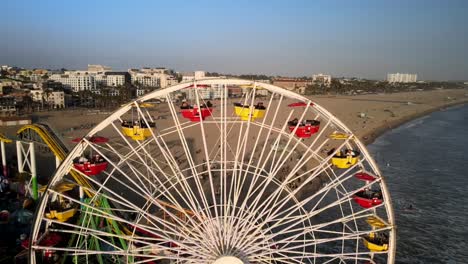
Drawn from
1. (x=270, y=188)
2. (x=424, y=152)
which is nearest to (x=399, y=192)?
(x=270, y=188)

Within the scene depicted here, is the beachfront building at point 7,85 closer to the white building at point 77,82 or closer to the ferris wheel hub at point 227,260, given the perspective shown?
the white building at point 77,82

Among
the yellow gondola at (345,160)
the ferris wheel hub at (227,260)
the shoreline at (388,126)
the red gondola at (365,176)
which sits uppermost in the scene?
the yellow gondola at (345,160)

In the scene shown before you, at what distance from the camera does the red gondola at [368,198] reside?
31.9 ft

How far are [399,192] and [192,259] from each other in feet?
71.0

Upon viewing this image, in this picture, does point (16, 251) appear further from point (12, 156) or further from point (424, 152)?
point (424, 152)

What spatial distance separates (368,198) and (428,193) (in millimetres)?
19333

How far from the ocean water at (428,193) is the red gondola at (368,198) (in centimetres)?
838

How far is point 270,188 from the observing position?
2358 centimetres

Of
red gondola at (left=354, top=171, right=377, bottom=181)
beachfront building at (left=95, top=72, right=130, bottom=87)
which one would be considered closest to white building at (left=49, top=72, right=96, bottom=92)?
beachfront building at (left=95, top=72, right=130, bottom=87)

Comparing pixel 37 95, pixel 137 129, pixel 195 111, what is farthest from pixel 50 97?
pixel 195 111

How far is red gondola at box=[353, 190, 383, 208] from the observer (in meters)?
9.73

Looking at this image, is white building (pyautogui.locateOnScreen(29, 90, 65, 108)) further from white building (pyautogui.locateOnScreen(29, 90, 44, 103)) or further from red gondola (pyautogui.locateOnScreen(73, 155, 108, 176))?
red gondola (pyautogui.locateOnScreen(73, 155, 108, 176))

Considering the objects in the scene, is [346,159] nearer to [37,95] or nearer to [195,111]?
[195,111]

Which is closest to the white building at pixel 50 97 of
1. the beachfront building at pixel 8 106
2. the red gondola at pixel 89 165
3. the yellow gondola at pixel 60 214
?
the beachfront building at pixel 8 106
